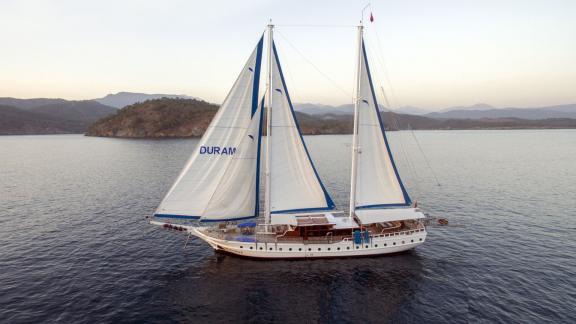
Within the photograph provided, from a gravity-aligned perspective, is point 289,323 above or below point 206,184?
below

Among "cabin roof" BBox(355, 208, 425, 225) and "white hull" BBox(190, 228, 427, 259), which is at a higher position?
"cabin roof" BBox(355, 208, 425, 225)

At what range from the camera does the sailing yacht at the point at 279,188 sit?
2641 centimetres

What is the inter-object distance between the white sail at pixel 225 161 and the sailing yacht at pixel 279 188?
0.09 meters

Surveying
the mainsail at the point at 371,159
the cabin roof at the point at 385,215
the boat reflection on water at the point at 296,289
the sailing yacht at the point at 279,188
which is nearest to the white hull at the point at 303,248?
the sailing yacht at the point at 279,188

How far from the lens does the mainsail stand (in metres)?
27.8

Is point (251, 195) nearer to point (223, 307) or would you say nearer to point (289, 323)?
point (223, 307)

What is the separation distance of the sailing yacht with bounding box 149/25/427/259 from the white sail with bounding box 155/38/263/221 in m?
0.09

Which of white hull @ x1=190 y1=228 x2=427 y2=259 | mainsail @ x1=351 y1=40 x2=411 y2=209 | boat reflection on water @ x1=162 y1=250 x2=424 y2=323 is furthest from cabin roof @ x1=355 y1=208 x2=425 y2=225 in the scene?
boat reflection on water @ x1=162 y1=250 x2=424 y2=323

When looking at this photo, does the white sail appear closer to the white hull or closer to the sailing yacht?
the sailing yacht

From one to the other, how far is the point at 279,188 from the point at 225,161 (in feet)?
19.4

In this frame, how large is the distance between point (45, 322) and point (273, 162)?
2055 centimetres

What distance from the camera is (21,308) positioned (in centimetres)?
2147

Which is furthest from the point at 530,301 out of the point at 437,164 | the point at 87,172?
the point at 87,172

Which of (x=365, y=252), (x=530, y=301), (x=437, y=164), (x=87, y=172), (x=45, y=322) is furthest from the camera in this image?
(x=437, y=164)
